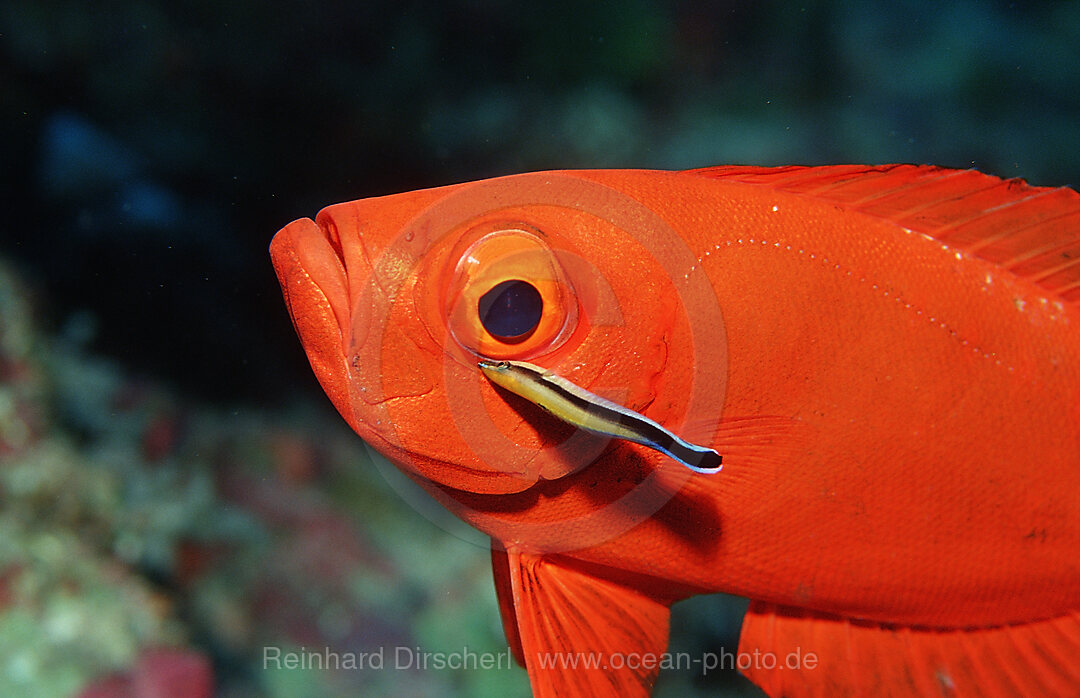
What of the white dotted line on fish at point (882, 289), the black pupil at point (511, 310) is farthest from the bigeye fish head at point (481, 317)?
the white dotted line on fish at point (882, 289)

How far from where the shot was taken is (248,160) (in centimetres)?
198

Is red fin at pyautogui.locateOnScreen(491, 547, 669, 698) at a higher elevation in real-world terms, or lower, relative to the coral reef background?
lower

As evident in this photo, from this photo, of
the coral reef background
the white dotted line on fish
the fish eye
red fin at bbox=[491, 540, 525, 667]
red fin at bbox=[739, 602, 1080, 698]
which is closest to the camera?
the fish eye

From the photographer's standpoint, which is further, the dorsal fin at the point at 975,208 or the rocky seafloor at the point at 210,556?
the rocky seafloor at the point at 210,556

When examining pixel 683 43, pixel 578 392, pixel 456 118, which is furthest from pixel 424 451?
pixel 683 43

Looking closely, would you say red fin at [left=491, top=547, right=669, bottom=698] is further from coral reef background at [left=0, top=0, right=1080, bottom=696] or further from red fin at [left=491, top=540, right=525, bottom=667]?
coral reef background at [left=0, top=0, right=1080, bottom=696]

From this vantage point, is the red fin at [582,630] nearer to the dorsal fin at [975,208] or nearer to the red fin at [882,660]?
the red fin at [882,660]

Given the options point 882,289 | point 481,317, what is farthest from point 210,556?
point 882,289

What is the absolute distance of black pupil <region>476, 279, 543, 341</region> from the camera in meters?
1.10

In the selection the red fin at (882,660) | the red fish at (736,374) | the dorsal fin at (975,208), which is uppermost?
the dorsal fin at (975,208)

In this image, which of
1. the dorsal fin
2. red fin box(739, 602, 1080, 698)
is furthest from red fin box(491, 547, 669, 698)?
the dorsal fin

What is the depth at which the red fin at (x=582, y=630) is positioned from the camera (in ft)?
4.47

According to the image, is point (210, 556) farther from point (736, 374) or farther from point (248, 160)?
point (736, 374)

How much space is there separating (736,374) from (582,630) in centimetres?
78
